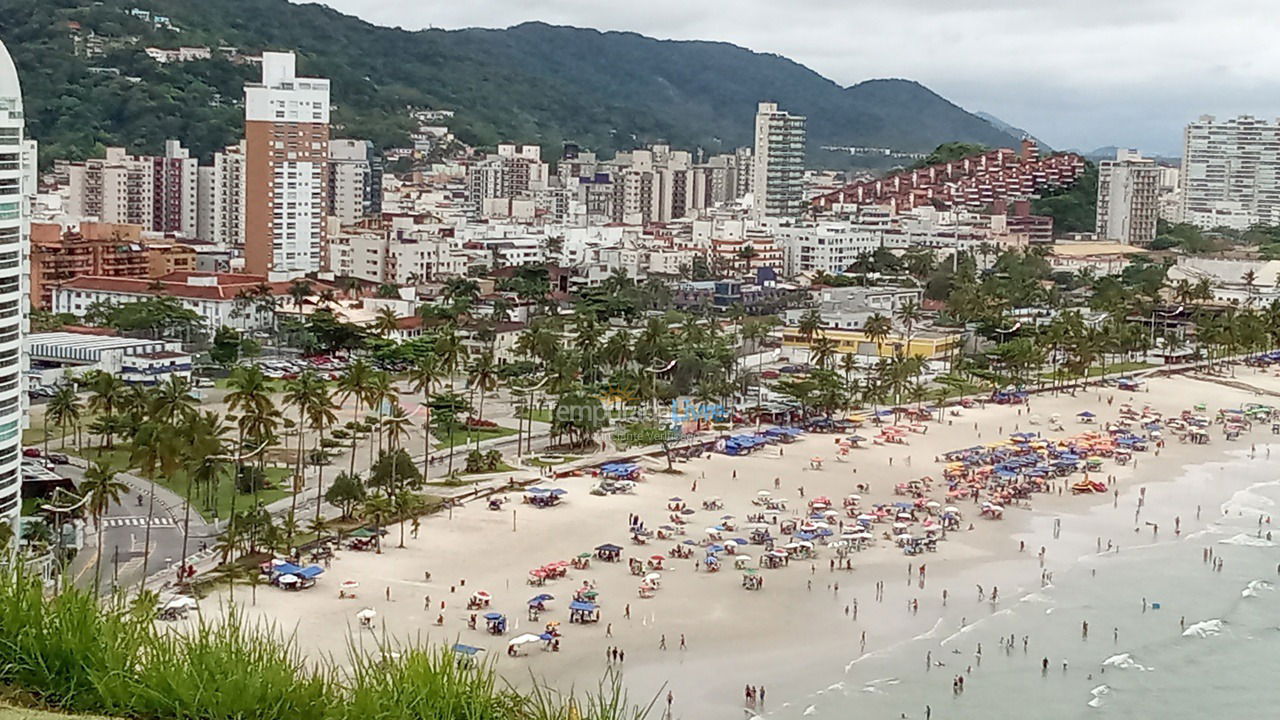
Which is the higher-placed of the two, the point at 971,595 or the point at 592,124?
the point at 592,124

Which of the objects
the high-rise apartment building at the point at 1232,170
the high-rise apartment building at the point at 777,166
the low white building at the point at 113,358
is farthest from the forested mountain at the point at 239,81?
the high-rise apartment building at the point at 1232,170

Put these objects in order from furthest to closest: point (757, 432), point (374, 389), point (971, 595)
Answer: point (757, 432), point (374, 389), point (971, 595)

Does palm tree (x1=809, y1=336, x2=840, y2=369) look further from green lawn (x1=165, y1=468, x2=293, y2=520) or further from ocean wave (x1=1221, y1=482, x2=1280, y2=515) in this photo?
green lawn (x1=165, y1=468, x2=293, y2=520)

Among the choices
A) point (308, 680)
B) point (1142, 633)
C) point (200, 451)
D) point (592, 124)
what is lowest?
point (1142, 633)

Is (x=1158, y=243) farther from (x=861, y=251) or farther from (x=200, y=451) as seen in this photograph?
(x=200, y=451)

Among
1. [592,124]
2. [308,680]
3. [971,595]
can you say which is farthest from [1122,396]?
[592,124]

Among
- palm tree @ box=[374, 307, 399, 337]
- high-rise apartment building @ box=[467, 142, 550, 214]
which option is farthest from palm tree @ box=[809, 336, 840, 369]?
high-rise apartment building @ box=[467, 142, 550, 214]

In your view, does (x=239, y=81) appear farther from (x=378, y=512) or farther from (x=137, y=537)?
(x=378, y=512)

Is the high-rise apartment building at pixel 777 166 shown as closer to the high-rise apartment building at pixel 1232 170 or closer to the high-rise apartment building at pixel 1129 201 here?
the high-rise apartment building at pixel 1129 201

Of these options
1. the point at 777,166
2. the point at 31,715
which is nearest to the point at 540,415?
the point at 31,715
